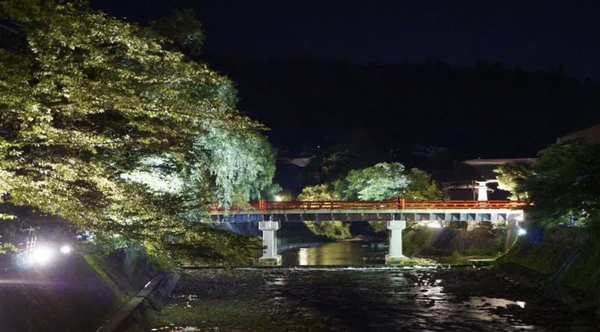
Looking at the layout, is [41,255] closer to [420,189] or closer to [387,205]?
[387,205]

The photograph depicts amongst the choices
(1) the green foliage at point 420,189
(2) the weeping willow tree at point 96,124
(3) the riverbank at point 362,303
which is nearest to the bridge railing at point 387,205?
(3) the riverbank at point 362,303

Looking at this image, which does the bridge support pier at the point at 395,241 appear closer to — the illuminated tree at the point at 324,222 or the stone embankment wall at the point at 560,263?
the stone embankment wall at the point at 560,263

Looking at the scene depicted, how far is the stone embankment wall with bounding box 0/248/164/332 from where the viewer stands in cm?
1477

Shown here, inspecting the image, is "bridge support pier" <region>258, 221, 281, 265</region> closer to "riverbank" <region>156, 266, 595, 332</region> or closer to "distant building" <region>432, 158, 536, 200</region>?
"riverbank" <region>156, 266, 595, 332</region>

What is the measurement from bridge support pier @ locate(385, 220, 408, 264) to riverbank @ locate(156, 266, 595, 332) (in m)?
8.30

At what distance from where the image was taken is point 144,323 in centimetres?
2138

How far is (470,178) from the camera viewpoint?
6612cm

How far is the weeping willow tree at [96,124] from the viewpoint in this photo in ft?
43.0

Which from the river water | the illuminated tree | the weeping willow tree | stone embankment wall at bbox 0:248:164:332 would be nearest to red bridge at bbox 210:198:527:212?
the river water

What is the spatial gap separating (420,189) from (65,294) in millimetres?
48160

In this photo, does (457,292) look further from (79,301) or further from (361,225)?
(361,225)

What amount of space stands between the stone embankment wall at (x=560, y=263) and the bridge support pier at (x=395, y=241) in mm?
9448

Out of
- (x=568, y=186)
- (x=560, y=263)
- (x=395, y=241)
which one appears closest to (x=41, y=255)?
(x=568, y=186)

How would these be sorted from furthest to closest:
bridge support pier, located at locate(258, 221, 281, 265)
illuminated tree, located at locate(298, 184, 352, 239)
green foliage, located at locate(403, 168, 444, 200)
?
1. illuminated tree, located at locate(298, 184, 352, 239)
2. green foliage, located at locate(403, 168, 444, 200)
3. bridge support pier, located at locate(258, 221, 281, 265)
